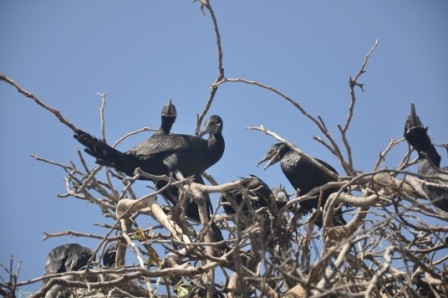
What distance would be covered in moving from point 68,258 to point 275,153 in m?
2.90

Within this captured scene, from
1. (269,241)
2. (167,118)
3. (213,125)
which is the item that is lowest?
(269,241)

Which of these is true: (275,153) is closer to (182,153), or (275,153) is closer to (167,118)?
(182,153)

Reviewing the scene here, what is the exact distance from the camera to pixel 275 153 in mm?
7676

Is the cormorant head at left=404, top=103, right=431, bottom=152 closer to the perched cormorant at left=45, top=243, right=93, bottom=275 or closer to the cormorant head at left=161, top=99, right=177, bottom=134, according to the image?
the cormorant head at left=161, top=99, right=177, bottom=134

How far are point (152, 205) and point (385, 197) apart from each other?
2.17 meters

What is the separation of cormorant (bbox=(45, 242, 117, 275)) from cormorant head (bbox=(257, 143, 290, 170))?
2.19 meters

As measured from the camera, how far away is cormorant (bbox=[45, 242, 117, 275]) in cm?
784

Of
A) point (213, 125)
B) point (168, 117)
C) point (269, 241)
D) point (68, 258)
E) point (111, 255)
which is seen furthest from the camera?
point (168, 117)

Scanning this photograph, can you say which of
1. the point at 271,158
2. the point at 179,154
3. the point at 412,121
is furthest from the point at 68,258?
the point at 412,121

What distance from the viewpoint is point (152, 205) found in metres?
6.05

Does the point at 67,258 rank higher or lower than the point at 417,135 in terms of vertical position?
higher

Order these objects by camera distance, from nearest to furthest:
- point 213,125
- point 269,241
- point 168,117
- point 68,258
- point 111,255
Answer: point 269,241 → point 111,255 → point 68,258 → point 213,125 → point 168,117

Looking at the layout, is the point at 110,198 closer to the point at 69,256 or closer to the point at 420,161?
the point at 69,256

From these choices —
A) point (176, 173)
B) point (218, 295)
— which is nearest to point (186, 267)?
point (218, 295)
